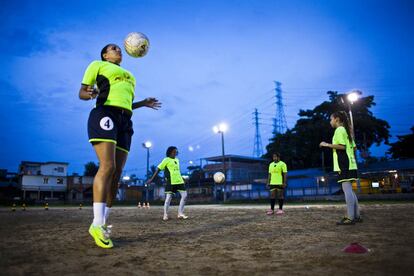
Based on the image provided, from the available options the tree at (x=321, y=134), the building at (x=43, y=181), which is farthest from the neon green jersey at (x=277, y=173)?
the building at (x=43, y=181)

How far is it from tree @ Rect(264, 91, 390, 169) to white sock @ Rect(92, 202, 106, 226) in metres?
43.1

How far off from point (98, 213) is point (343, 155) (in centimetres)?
467

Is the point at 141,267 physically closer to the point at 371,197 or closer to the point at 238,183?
the point at 371,197

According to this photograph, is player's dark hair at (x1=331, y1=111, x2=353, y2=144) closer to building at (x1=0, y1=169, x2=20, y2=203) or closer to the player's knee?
the player's knee

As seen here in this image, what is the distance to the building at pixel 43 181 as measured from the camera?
52.9 meters

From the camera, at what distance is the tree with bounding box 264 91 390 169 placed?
44.8 meters

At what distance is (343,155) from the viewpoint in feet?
20.5

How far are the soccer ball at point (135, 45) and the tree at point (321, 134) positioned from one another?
4166 cm

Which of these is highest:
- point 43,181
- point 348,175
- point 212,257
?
point 43,181

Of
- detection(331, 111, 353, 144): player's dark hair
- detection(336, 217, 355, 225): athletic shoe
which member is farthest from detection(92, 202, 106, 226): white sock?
detection(331, 111, 353, 144): player's dark hair

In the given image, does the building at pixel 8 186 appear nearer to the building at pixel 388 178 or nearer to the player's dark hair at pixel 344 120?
the building at pixel 388 178

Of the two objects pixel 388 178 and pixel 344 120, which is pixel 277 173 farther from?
pixel 388 178

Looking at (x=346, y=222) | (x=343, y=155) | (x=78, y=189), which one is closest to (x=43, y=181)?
(x=78, y=189)

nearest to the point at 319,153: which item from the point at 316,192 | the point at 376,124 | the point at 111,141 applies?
the point at 376,124
